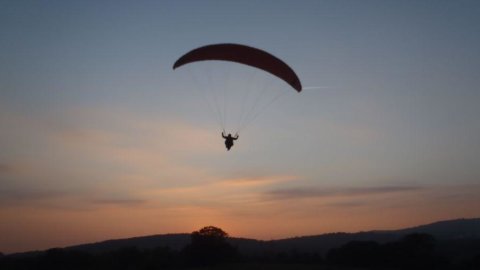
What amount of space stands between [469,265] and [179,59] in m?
49.7

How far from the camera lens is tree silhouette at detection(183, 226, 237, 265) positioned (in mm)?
66812

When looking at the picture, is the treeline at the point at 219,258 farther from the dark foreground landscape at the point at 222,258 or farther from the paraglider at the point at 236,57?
the paraglider at the point at 236,57

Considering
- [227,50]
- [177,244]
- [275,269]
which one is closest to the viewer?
[227,50]

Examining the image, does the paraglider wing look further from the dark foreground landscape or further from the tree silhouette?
the tree silhouette

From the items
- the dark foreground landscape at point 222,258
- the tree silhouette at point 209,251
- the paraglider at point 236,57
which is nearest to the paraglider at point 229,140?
the paraglider at point 236,57

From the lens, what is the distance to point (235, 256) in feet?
223

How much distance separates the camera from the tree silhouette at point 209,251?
66.8 metres

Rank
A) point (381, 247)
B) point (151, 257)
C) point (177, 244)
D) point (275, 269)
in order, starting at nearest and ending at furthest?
point (275, 269), point (381, 247), point (151, 257), point (177, 244)

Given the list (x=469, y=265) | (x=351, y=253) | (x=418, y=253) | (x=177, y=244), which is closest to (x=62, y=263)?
(x=351, y=253)

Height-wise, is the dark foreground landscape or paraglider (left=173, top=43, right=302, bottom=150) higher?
paraglider (left=173, top=43, right=302, bottom=150)

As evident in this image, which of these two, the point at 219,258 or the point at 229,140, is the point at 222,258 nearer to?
the point at 219,258

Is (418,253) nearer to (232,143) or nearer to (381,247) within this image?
(381,247)

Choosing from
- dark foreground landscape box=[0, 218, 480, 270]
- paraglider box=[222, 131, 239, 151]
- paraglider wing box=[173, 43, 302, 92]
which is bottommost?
dark foreground landscape box=[0, 218, 480, 270]

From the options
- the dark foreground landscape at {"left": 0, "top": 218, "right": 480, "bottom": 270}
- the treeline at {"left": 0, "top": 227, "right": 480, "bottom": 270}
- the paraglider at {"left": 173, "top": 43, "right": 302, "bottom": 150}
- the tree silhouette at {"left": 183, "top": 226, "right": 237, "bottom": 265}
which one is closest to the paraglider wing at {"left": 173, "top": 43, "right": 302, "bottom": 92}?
the paraglider at {"left": 173, "top": 43, "right": 302, "bottom": 150}
